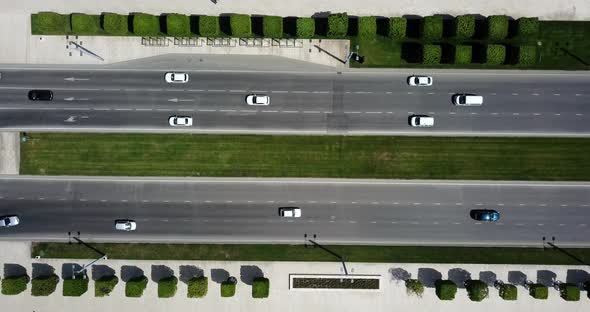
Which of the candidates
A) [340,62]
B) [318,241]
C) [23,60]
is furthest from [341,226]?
[23,60]

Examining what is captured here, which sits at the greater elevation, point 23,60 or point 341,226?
point 23,60

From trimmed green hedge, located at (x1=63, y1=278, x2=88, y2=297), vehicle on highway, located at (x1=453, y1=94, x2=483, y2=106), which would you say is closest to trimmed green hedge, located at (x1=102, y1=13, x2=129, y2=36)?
trimmed green hedge, located at (x1=63, y1=278, x2=88, y2=297)

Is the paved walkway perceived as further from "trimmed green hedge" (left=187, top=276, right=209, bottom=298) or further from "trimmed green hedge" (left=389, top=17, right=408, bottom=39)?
"trimmed green hedge" (left=389, top=17, right=408, bottom=39)

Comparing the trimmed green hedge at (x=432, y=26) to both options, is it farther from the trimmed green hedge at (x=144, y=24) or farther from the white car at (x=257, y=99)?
the trimmed green hedge at (x=144, y=24)

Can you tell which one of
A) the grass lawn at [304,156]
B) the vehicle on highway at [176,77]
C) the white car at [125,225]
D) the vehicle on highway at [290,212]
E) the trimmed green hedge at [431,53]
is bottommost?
the white car at [125,225]

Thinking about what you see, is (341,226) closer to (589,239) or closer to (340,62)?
(340,62)

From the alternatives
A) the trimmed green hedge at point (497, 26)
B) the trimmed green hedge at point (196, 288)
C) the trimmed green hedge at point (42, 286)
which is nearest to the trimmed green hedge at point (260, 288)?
the trimmed green hedge at point (196, 288)
